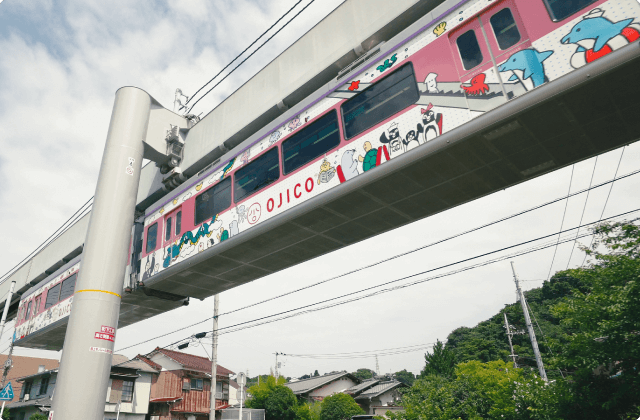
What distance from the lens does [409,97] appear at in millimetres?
6551

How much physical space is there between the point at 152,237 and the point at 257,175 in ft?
16.1

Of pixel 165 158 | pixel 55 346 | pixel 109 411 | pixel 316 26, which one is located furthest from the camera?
pixel 109 411

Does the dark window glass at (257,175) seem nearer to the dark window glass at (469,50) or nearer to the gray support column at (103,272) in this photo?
the gray support column at (103,272)

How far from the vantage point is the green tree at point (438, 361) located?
4178cm

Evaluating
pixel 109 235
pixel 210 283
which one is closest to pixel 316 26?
pixel 109 235

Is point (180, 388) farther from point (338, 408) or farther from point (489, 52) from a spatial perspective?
point (489, 52)

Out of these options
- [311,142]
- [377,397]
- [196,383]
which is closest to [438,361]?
[377,397]

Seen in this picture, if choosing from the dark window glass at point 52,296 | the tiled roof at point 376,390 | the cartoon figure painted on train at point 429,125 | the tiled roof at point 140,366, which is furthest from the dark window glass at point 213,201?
the tiled roof at point 376,390

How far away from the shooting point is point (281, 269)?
10930mm

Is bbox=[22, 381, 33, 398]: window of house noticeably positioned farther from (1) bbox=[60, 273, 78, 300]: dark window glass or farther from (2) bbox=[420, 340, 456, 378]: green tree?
(2) bbox=[420, 340, 456, 378]: green tree

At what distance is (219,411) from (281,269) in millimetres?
32117

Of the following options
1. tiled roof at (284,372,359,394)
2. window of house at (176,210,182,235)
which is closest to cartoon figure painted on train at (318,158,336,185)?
window of house at (176,210,182,235)

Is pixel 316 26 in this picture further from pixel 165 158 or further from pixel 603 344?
pixel 603 344

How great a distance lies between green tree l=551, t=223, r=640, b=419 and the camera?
8.28 metres
